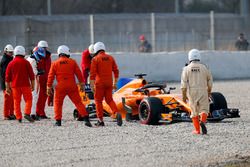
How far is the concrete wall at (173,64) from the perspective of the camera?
2986 centimetres

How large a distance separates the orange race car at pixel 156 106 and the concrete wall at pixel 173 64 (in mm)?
10972

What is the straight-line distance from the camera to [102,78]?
17062mm

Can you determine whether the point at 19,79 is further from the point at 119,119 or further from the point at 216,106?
the point at 216,106

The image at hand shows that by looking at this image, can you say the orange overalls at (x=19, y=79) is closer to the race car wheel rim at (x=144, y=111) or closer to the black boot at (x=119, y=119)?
the black boot at (x=119, y=119)

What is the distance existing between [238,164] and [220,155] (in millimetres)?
670

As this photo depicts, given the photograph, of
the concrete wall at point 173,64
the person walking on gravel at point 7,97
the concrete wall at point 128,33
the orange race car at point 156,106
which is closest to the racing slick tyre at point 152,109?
the orange race car at point 156,106

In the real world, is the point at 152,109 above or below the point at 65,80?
below

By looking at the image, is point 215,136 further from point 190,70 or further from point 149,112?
point 149,112

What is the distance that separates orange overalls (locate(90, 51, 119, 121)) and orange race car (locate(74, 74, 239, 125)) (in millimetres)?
691

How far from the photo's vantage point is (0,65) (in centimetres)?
1959

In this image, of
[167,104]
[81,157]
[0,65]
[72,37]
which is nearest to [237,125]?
[167,104]

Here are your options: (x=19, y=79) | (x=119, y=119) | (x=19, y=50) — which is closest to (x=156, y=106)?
(x=119, y=119)

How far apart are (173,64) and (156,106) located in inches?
535

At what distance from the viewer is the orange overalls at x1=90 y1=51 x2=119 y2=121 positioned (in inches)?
671
